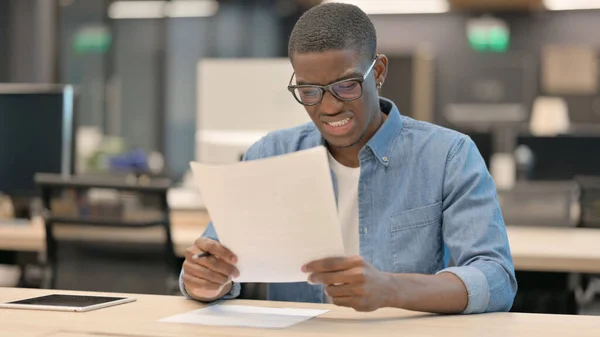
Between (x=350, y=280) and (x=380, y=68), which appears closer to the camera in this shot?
(x=350, y=280)

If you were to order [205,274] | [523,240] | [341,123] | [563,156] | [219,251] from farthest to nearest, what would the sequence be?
[563,156] → [523,240] → [341,123] → [205,274] → [219,251]

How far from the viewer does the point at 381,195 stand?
2.08m

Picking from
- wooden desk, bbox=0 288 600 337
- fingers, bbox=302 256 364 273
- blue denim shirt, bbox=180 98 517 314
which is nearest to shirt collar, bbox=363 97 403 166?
blue denim shirt, bbox=180 98 517 314

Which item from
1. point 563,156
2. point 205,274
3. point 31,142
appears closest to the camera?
point 205,274

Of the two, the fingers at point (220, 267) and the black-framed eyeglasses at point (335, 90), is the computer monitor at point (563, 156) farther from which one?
the fingers at point (220, 267)

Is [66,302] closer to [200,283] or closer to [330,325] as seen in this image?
[200,283]

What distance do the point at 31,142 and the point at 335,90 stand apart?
2.51 meters

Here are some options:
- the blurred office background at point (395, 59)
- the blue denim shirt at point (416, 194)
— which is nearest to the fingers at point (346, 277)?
the blue denim shirt at point (416, 194)

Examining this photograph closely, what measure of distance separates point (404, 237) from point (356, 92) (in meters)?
0.36

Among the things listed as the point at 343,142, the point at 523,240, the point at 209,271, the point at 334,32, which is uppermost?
the point at 334,32

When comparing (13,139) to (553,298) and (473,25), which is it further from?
(473,25)

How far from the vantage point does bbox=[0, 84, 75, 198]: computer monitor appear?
13.3 ft

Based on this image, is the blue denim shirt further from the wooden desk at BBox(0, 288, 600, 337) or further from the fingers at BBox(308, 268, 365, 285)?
the fingers at BBox(308, 268, 365, 285)

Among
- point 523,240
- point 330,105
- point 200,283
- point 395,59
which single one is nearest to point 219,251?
point 200,283
